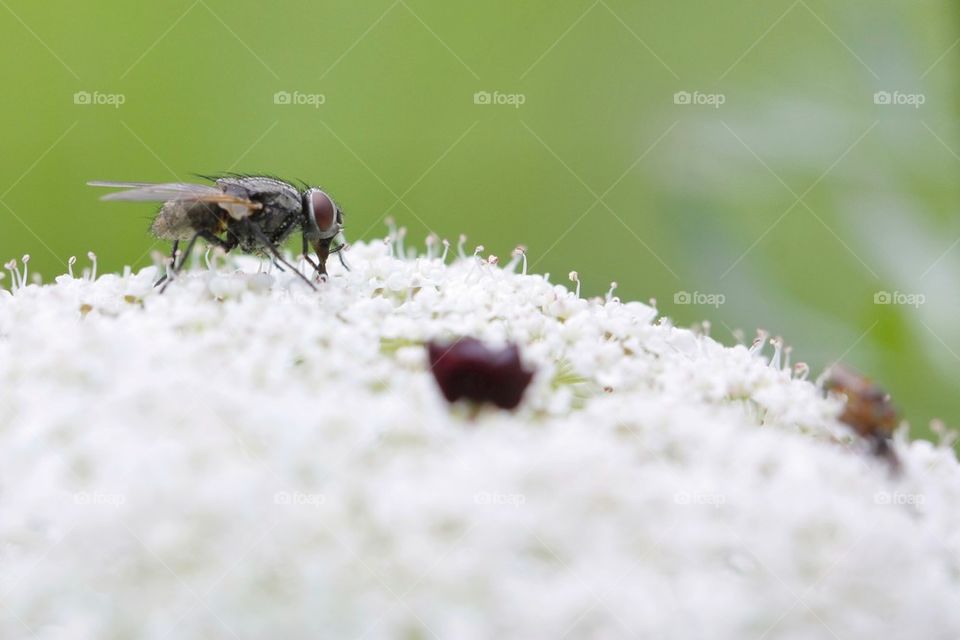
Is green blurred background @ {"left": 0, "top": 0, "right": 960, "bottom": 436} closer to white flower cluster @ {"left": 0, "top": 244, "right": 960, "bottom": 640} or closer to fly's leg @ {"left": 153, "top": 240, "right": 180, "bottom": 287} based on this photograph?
fly's leg @ {"left": 153, "top": 240, "right": 180, "bottom": 287}

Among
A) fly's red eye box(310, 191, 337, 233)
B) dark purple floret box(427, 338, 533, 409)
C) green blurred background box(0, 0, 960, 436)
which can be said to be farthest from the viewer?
green blurred background box(0, 0, 960, 436)

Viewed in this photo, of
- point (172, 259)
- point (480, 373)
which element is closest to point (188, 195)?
point (172, 259)

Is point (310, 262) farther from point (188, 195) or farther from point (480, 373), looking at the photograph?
point (480, 373)

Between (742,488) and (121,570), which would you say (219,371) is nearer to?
(121,570)

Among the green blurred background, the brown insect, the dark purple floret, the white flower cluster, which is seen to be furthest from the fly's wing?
the green blurred background

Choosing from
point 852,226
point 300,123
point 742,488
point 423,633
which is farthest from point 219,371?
point 300,123
